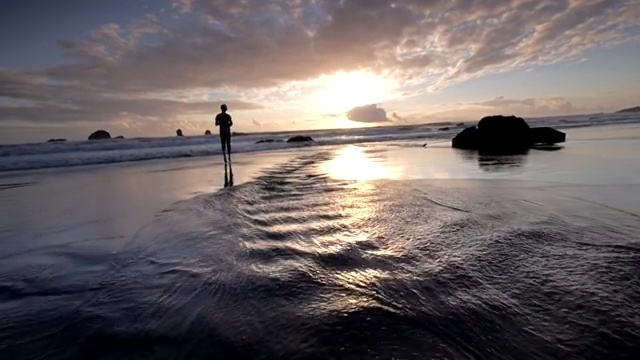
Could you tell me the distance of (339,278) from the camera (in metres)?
3.21

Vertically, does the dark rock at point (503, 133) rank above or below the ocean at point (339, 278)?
above

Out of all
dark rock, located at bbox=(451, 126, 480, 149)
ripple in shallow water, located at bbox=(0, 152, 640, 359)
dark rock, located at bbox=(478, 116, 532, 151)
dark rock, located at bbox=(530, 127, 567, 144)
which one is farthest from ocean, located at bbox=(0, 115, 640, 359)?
dark rock, located at bbox=(530, 127, 567, 144)

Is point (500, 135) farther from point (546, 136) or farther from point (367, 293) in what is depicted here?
point (367, 293)

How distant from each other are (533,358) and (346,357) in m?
1.07

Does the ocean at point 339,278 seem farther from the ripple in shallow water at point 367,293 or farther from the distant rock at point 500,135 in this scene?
the distant rock at point 500,135

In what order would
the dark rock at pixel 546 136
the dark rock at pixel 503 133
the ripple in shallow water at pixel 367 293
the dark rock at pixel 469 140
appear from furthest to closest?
the dark rock at pixel 546 136 → the dark rock at pixel 469 140 → the dark rock at pixel 503 133 → the ripple in shallow water at pixel 367 293

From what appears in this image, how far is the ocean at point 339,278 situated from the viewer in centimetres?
224

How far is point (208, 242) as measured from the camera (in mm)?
4695

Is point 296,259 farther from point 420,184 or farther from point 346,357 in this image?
point 420,184

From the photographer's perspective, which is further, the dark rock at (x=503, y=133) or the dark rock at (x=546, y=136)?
the dark rock at (x=546, y=136)

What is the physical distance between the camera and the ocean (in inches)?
88.0

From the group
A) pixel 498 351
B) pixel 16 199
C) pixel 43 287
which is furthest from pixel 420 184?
pixel 16 199

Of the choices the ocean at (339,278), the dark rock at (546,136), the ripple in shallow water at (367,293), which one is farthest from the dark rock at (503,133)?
the ripple in shallow water at (367,293)

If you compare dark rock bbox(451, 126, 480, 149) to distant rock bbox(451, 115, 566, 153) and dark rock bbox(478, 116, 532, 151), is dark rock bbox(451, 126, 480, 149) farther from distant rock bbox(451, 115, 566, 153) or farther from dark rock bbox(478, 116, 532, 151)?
dark rock bbox(478, 116, 532, 151)
